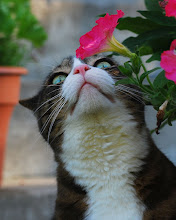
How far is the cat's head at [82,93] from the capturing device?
2.60 feet

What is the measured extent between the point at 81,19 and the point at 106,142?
7.70 ft

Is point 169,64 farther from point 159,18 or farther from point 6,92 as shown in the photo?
point 6,92

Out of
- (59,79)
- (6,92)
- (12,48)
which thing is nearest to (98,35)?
(59,79)

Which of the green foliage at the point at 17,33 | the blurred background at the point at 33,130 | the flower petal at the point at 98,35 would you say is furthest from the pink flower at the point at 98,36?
the green foliage at the point at 17,33

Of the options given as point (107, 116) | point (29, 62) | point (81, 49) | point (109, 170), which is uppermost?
point (81, 49)

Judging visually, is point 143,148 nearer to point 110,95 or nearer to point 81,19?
point 110,95

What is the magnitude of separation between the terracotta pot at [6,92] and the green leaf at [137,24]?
1.36 metres

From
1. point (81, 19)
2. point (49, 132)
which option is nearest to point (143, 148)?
point (49, 132)

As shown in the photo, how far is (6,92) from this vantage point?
6.82ft

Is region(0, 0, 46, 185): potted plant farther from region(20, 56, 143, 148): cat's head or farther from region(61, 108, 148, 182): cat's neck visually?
region(61, 108, 148, 182): cat's neck

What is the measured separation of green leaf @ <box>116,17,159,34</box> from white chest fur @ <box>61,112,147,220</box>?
0.66 ft

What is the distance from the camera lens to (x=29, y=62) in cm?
252

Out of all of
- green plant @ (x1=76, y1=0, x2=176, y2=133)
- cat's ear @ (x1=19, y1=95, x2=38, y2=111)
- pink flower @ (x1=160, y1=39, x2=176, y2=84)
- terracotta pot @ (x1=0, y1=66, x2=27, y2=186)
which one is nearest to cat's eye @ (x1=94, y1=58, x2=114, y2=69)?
green plant @ (x1=76, y1=0, x2=176, y2=133)

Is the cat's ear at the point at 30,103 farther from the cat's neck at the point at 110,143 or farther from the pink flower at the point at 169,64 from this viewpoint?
the pink flower at the point at 169,64
